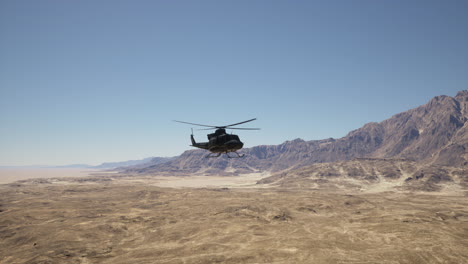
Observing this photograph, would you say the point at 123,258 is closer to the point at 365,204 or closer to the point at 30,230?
the point at 30,230

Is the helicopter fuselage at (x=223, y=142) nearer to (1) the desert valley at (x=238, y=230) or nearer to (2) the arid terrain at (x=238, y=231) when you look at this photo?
(2) the arid terrain at (x=238, y=231)

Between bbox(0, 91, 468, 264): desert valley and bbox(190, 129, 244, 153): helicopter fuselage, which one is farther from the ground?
bbox(190, 129, 244, 153): helicopter fuselage

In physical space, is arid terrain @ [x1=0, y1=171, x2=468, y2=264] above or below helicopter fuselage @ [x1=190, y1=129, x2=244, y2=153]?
below

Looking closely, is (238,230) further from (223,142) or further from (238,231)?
(223,142)

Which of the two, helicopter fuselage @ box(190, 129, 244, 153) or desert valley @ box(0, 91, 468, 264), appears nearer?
helicopter fuselage @ box(190, 129, 244, 153)

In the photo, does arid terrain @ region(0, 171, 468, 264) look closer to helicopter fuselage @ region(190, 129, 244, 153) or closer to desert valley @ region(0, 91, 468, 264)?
desert valley @ region(0, 91, 468, 264)

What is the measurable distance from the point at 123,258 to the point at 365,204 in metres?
100

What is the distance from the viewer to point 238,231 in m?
84.9

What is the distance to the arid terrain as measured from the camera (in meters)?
65.4

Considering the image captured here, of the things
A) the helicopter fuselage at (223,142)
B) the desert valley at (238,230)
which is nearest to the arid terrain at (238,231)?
the desert valley at (238,230)

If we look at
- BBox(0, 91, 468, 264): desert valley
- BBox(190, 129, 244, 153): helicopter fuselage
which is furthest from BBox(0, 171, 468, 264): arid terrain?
BBox(190, 129, 244, 153): helicopter fuselage

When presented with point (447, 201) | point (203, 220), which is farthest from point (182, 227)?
point (447, 201)

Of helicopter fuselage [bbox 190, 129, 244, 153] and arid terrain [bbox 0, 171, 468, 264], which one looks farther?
arid terrain [bbox 0, 171, 468, 264]

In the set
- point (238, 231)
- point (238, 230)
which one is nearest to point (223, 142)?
point (238, 231)
